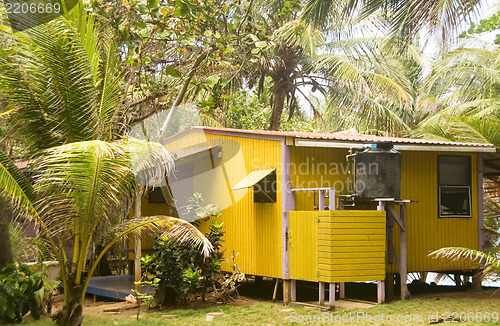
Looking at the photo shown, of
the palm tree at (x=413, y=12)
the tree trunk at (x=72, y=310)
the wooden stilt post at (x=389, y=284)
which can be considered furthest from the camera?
the wooden stilt post at (x=389, y=284)

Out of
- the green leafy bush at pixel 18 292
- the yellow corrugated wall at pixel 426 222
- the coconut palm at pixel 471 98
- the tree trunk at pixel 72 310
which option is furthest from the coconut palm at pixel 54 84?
the coconut palm at pixel 471 98

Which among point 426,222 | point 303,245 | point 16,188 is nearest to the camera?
point 16,188

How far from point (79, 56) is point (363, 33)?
46.9 feet

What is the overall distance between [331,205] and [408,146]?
2.20m

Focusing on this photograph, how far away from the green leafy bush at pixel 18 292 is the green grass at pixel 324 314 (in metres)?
0.36

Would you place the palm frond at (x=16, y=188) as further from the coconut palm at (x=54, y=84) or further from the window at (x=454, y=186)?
the window at (x=454, y=186)

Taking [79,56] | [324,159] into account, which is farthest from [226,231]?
[79,56]

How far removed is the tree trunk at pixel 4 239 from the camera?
8.14 meters

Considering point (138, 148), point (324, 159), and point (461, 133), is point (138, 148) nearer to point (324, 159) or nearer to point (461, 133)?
point (324, 159)

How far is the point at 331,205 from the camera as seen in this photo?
402 inches

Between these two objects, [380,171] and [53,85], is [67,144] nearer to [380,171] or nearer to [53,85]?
[53,85]

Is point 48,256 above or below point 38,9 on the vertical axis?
below

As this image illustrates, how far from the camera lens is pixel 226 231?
12.7 metres

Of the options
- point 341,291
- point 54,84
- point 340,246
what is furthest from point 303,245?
point 54,84
